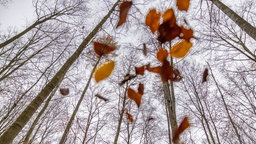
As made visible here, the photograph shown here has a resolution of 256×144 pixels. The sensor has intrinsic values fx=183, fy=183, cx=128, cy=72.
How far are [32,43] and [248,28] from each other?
7.46 metres

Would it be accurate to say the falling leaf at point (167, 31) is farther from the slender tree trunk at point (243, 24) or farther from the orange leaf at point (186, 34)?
the slender tree trunk at point (243, 24)

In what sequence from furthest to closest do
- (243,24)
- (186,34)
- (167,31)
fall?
1. (243,24)
2. (186,34)
3. (167,31)

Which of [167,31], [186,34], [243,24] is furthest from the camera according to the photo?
[243,24]

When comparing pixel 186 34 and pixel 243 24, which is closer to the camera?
pixel 186 34

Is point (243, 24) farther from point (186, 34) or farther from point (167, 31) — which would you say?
point (167, 31)

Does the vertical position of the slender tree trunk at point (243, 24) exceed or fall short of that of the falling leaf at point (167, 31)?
it exceeds it

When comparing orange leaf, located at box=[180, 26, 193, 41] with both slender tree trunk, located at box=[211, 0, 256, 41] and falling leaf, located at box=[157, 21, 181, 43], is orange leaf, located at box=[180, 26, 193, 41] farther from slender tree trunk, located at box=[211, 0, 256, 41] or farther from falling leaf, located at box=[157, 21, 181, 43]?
slender tree trunk, located at box=[211, 0, 256, 41]

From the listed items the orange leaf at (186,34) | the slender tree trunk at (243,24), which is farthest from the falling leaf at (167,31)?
the slender tree trunk at (243,24)

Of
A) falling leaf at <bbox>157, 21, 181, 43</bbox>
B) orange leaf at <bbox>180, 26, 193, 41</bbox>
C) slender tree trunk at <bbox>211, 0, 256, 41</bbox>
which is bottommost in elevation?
falling leaf at <bbox>157, 21, 181, 43</bbox>

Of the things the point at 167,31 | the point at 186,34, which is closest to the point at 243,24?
the point at 186,34

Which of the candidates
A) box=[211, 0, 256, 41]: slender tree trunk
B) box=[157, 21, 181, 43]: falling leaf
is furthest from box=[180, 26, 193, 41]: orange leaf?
box=[211, 0, 256, 41]: slender tree trunk

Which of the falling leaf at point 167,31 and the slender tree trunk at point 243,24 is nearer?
the falling leaf at point 167,31

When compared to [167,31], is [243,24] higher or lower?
higher

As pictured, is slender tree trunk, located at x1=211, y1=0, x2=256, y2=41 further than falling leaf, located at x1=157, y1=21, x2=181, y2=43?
Yes
